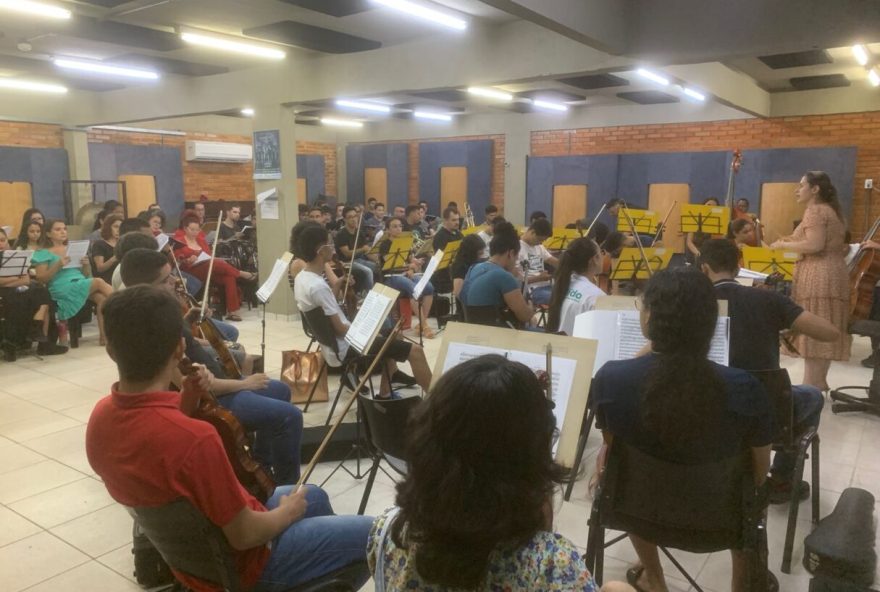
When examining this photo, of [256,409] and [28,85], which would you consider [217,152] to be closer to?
[28,85]

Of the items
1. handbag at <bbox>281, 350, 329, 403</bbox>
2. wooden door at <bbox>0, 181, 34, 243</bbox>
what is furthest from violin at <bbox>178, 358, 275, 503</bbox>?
wooden door at <bbox>0, 181, 34, 243</bbox>

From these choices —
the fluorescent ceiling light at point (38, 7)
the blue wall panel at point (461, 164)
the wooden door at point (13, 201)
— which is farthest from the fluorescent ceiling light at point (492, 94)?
the wooden door at point (13, 201)

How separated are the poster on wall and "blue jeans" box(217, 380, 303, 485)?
494 cm

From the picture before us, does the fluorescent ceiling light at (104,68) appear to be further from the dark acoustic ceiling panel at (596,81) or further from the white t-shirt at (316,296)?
the dark acoustic ceiling panel at (596,81)

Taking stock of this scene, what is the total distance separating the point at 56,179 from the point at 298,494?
10765 millimetres

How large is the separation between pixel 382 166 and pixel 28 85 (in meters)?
6.81

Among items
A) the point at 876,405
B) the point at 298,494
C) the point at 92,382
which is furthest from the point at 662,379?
the point at 92,382

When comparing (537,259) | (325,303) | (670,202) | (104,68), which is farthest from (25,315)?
(670,202)

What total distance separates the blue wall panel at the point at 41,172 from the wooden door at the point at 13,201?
2.6 inches

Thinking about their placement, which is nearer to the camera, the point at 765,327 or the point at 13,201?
the point at 765,327

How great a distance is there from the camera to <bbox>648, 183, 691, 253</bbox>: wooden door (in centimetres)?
1064

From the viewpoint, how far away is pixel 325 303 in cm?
368

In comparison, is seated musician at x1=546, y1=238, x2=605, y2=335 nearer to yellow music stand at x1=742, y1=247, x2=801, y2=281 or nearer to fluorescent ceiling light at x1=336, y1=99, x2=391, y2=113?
yellow music stand at x1=742, y1=247, x2=801, y2=281

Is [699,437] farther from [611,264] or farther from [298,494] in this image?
[611,264]
